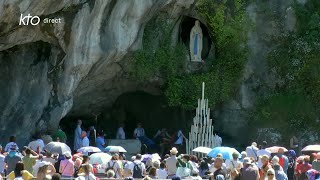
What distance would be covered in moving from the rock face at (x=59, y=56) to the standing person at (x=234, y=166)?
786 centimetres

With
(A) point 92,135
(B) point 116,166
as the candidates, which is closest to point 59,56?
(A) point 92,135

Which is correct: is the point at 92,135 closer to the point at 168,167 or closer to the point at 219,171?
the point at 168,167

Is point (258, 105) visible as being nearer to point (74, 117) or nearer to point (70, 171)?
point (74, 117)

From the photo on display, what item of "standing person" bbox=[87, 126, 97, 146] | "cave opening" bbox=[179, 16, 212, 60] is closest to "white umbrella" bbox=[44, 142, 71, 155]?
"standing person" bbox=[87, 126, 97, 146]

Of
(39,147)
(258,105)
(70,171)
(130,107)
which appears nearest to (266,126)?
(258,105)

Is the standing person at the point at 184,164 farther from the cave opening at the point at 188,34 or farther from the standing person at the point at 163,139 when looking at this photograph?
the cave opening at the point at 188,34

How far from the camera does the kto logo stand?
23453 mm

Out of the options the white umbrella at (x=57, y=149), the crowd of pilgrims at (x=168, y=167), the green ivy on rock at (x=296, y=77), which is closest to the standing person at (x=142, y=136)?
the green ivy on rock at (x=296, y=77)

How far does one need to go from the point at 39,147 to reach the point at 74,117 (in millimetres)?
9606

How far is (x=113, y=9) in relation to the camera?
87.4 ft

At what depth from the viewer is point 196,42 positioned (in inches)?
1209

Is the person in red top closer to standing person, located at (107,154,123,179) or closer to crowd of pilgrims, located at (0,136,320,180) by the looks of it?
crowd of pilgrims, located at (0,136,320,180)

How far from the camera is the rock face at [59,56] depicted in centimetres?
2545

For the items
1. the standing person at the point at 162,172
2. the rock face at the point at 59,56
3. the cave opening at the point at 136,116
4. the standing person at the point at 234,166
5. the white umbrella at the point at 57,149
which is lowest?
the standing person at the point at 162,172
